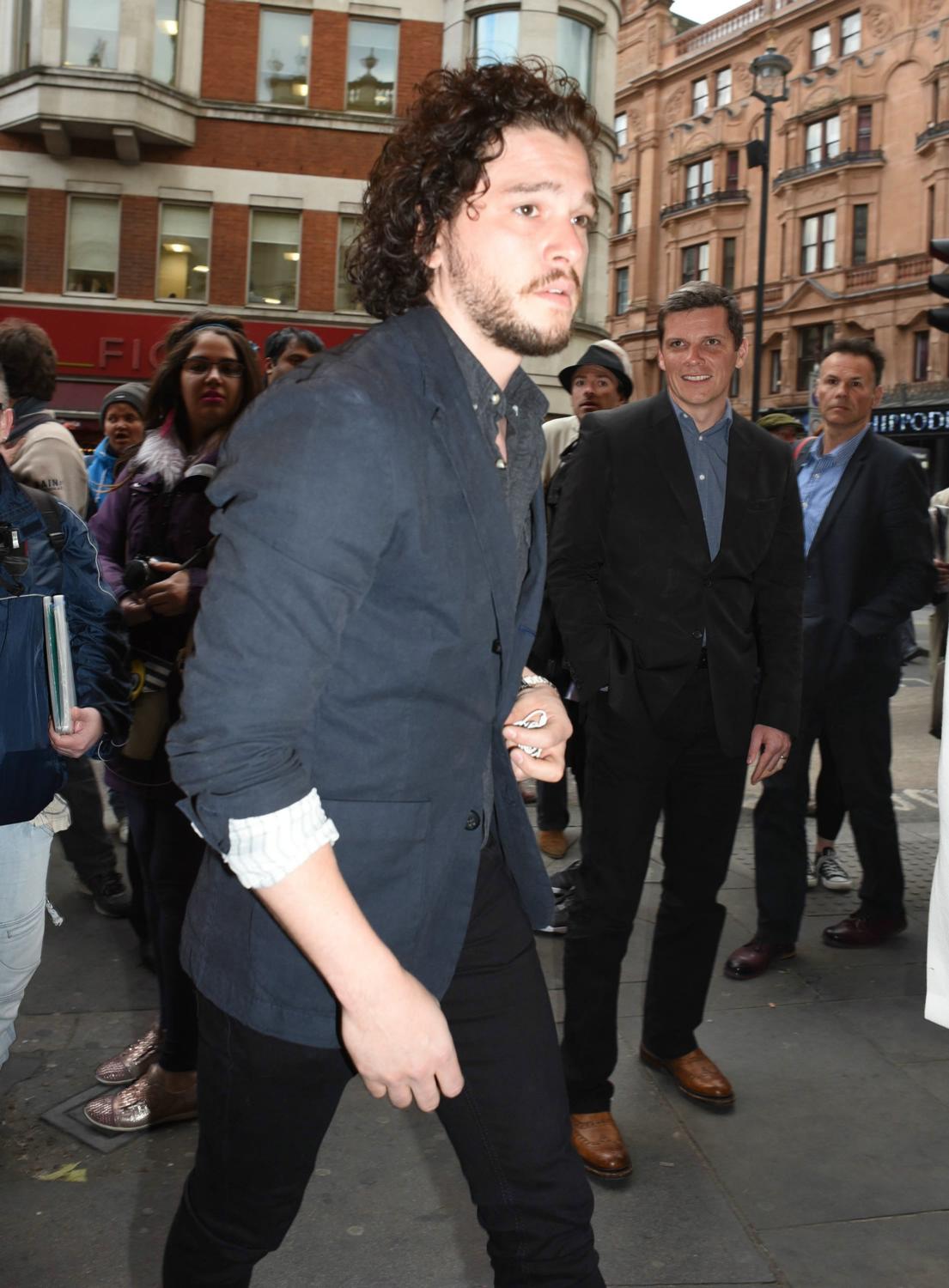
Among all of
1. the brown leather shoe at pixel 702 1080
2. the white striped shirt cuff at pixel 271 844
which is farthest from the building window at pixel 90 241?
the white striped shirt cuff at pixel 271 844

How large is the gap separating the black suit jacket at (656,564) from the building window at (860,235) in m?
38.9

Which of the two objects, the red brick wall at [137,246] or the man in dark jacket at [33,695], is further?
the red brick wall at [137,246]

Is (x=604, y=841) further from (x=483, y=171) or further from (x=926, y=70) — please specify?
(x=926, y=70)

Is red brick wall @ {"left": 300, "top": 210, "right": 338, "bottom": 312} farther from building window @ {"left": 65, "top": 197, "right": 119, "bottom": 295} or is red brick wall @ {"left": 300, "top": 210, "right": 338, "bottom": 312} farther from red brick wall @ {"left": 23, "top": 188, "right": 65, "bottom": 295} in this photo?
red brick wall @ {"left": 23, "top": 188, "right": 65, "bottom": 295}

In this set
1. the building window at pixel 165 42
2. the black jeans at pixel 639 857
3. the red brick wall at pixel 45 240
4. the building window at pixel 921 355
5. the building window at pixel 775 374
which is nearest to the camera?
the black jeans at pixel 639 857

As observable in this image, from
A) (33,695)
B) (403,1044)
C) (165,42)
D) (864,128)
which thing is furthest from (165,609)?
(864,128)

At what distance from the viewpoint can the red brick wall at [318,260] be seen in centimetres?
2198

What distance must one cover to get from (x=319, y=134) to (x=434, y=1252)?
72.3 feet

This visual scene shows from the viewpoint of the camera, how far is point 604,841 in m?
3.29

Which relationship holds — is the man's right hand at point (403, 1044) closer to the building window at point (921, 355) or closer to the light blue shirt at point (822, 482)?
the light blue shirt at point (822, 482)

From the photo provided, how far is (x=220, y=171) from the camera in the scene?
21.8 meters

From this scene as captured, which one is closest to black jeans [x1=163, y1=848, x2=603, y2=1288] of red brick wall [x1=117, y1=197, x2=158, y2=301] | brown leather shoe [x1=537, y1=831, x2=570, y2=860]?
brown leather shoe [x1=537, y1=831, x2=570, y2=860]

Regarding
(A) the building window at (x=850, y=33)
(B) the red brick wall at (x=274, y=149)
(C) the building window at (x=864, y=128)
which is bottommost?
(B) the red brick wall at (x=274, y=149)

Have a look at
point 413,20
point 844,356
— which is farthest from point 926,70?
point 844,356
